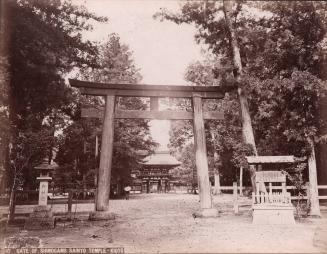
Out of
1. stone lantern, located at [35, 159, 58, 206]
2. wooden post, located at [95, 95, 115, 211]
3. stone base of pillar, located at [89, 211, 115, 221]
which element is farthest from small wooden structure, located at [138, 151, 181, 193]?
stone lantern, located at [35, 159, 58, 206]

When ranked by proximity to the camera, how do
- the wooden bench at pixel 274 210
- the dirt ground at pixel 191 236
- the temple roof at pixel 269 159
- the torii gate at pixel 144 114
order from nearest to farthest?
the dirt ground at pixel 191 236 → the wooden bench at pixel 274 210 → the temple roof at pixel 269 159 → the torii gate at pixel 144 114

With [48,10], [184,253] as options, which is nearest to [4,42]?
[48,10]

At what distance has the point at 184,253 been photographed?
6.87 meters

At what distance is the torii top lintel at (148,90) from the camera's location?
13094 millimetres

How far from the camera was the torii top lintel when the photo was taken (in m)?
13.1

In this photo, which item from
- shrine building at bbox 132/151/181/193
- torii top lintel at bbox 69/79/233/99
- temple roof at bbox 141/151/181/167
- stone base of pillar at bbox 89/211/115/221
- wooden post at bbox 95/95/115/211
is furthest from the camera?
temple roof at bbox 141/151/181/167

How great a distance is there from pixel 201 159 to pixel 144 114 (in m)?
2.84

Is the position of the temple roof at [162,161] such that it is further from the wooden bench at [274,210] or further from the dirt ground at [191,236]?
the wooden bench at [274,210]

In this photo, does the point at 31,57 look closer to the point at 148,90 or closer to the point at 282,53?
the point at 148,90

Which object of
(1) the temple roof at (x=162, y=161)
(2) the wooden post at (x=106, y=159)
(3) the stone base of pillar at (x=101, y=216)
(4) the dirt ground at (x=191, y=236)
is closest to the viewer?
(4) the dirt ground at (x=191, y=236)

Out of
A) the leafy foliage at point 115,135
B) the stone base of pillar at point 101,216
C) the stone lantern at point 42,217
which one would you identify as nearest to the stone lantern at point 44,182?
the stone lantern at point 42,217

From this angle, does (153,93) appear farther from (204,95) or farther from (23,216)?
(23,216)

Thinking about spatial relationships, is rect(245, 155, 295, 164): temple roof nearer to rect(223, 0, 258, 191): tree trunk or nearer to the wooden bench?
the wooden bench

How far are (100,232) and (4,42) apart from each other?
6648 mm
